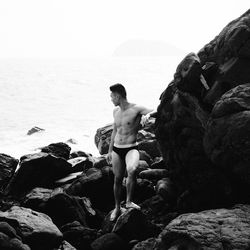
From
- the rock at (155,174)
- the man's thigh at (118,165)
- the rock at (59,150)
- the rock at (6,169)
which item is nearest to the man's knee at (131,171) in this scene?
the man's thigh at (118,165)

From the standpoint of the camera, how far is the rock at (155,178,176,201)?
850cm

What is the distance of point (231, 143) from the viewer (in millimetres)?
5922

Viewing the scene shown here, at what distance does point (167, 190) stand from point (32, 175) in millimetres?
3922

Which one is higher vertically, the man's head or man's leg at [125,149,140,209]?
the man's head

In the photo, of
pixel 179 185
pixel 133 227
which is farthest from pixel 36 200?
pixel 179 185

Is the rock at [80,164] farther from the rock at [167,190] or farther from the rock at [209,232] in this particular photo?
the rock at [209,232]

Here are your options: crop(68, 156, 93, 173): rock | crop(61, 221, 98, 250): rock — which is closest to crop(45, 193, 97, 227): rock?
crop(61, 221, 98, 250): rock

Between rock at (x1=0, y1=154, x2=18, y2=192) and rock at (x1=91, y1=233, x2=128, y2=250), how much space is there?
5.20 m

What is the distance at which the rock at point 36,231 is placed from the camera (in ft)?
20.1

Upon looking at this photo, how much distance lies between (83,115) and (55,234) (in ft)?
165

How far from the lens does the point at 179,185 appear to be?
8.45 m

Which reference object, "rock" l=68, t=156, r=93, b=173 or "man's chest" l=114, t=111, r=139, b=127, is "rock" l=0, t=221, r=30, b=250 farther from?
"rock" l=68, t=156, r=93, b=173

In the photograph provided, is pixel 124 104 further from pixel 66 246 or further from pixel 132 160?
pixel 66 246

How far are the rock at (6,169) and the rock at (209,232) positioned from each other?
272 inches
